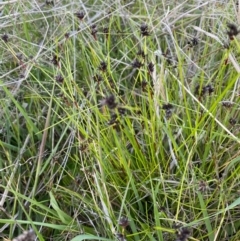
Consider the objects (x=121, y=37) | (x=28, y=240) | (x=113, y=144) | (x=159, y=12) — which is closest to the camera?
(x=28, y=240)

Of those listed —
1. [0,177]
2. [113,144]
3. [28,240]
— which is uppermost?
[28,240]

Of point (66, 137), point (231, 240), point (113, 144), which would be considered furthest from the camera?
point (66, 137)

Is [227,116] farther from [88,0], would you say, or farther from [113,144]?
[88,0]

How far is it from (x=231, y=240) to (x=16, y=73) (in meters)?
0.67

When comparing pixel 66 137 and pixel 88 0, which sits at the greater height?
pixel 88 0

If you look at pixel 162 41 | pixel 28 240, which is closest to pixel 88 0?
pixel 162 41

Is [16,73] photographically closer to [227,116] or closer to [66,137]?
[66,137]

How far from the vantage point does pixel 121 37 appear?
47.1 inches

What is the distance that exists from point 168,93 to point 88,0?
0.50 m

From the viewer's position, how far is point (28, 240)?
1.70 feet

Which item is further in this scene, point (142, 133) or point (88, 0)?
point (88, 0)

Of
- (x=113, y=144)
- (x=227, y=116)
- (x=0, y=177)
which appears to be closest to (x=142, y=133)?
(x=113, y=144)

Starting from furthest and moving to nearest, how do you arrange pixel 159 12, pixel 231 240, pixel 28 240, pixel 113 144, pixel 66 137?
pixel 159 12, pixel 66 137, pixel 113 144, pixel 231 240, pixel 28 240

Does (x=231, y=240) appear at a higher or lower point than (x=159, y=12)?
lower
